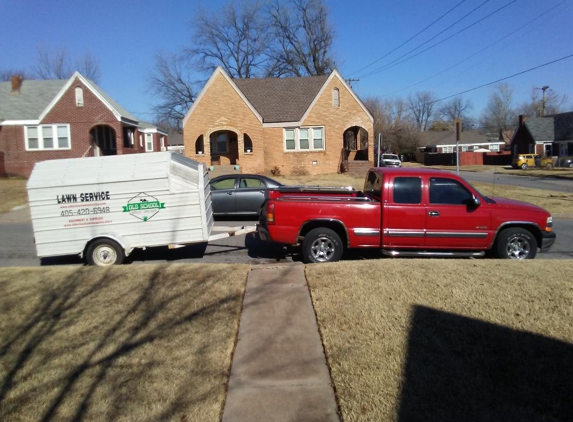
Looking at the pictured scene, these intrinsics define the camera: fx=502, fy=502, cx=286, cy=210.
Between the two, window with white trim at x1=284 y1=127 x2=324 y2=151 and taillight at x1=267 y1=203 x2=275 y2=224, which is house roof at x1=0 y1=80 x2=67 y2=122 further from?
taillight at x1=267 y1=203 x2=275 y2=224

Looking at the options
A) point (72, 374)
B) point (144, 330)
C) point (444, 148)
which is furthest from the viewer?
point (444, 148)

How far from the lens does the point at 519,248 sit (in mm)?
8867

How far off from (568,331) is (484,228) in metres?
3.92

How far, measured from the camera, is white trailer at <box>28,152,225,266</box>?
859 centimetres

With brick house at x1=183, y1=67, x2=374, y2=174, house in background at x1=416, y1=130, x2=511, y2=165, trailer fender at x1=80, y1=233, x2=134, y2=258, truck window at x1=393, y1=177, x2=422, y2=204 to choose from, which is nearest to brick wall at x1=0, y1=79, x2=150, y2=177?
brick house at x1=183, y1=67, x2=374, y2=174

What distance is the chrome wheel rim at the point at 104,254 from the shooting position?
8812mm

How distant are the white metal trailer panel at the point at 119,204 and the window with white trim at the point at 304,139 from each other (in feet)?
82.3

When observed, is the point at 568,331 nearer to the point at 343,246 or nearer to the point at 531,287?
the point at 531,287

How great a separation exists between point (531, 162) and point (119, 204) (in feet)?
177

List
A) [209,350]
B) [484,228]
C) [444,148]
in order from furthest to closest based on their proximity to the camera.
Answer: [444,148]
[484,228]
[209,350]

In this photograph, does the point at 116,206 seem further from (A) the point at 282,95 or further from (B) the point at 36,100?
(B) the point at 36,100

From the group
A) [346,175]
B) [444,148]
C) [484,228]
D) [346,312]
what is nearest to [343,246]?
[484,228]

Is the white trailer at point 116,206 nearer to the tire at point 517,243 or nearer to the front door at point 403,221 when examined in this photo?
the front door at point 403,221

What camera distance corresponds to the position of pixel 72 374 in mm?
4387
